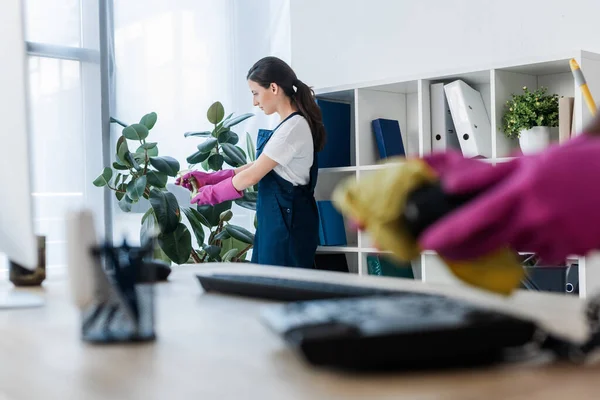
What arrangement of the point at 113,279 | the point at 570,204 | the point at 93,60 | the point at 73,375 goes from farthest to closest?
the point at 93,60 → the point at 113,279 → the point at 73,375 → the point at 570,204

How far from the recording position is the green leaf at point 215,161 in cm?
415

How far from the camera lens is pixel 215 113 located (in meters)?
4.21

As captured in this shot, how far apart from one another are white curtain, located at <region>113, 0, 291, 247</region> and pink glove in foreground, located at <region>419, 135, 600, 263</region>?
3997mm

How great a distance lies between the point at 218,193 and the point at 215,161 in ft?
2.24

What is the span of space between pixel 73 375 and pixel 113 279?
206 mm

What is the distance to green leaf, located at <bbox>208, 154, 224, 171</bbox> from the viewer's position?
4.15m

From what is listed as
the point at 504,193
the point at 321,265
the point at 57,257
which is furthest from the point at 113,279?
the point at 57,257

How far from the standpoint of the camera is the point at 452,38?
12.4ft

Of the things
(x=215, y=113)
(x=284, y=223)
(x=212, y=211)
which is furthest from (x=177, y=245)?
(x=284, y=223)

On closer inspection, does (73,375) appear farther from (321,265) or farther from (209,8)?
(209,8)

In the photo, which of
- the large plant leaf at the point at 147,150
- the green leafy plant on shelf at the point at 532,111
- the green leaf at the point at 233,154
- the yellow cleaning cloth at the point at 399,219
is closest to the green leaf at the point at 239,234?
the green leaf at the point at 233,154

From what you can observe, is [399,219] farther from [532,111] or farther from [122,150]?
[122,150]

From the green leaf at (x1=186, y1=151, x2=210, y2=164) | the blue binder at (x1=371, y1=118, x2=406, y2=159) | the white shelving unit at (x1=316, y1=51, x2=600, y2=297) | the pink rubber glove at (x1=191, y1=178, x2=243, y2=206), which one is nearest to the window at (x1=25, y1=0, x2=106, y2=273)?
the green leaf at (x1=186, y1=151, x2=210, y2=164)

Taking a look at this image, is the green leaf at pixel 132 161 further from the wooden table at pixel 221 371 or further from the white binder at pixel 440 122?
the wooden table at pixel 221 371
